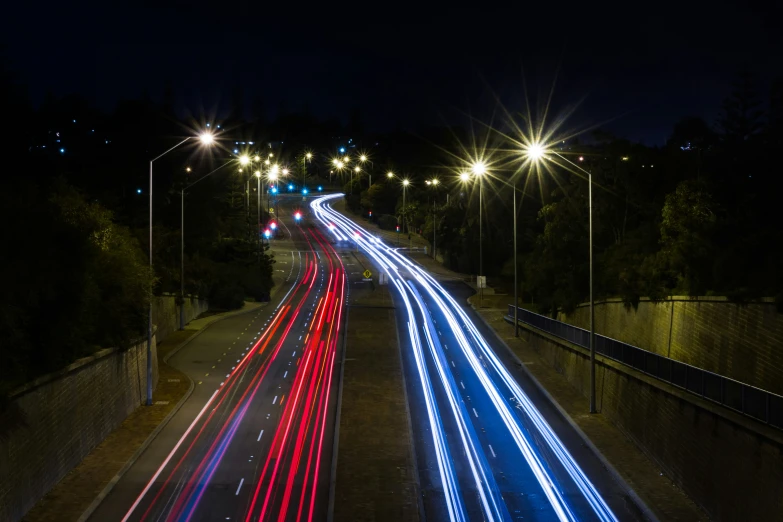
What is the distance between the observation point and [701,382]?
2194 centimetres

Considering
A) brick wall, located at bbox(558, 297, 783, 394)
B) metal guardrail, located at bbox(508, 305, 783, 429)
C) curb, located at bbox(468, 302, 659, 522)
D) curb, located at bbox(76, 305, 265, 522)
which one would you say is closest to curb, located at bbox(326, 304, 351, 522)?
curb, located at bbox(76, 305, 265, 522)

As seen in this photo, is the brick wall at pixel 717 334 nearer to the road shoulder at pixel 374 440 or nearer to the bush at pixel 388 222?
the road shoulder at pixel 374 440

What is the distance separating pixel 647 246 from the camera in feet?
145

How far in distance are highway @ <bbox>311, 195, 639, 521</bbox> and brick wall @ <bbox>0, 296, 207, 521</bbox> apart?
9351 millimetres

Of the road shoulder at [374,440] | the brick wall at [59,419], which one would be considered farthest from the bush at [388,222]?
→ the brick wall at [59,419]

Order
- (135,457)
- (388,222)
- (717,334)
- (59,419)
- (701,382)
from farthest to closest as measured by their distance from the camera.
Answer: (388,222), (717,334), (135,457), (59,419), (701,382)

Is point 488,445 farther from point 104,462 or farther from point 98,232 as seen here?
point 98,232

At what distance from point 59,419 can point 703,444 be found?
53.4 ft

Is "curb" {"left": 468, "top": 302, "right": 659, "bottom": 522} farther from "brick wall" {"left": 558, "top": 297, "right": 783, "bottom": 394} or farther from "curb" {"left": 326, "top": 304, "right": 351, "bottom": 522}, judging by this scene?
"curb" {"left": 326, "top": 304, "right": 351, "bottom": 522}

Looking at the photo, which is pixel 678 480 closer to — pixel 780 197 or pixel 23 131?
pixel 780 197

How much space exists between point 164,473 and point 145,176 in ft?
155

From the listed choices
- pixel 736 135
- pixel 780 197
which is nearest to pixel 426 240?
pixel 736 135

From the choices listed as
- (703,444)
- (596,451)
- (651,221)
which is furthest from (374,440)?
(651,221)

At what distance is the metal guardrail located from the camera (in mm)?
17922
